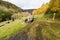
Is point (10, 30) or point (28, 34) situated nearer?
point (28, 34)

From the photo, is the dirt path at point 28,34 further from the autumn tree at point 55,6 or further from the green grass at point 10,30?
the autumn tree at point 55,6

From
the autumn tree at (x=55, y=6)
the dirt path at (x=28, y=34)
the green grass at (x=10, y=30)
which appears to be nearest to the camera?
the dirt path at (x=28, y=34)

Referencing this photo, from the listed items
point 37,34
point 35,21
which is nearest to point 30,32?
point 37,34

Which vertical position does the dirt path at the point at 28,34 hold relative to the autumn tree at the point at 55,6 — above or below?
below

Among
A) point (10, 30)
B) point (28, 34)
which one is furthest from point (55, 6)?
point (10, 30)

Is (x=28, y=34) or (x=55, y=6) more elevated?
(x=55, y=6)

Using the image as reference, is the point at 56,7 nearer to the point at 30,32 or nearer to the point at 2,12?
the point at 30,32

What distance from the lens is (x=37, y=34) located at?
1343 cm

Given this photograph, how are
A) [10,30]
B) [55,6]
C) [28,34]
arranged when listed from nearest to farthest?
1. [28,34]
2. [55,6]
3. [10,30]

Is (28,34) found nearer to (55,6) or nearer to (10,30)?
(10,30)

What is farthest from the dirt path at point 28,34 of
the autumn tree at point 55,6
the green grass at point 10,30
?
the autumn tree at point 55,6

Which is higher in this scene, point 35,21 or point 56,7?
point 56,7

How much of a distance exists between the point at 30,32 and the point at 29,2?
397 inches

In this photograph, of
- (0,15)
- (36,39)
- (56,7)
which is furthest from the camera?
(0,15)
